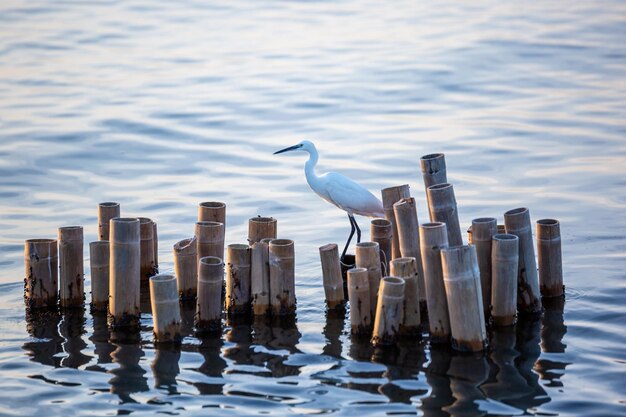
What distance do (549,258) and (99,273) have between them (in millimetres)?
4778

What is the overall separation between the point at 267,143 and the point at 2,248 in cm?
721

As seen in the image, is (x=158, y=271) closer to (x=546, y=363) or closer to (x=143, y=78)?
(x=546, y=363)

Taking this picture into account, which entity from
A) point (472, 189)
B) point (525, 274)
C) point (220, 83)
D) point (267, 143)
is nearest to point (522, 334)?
point (525, 274)

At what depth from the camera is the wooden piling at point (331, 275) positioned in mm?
10759

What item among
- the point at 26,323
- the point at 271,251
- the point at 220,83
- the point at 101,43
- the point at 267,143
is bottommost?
the point at 26,323

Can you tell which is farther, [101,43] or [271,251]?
[101,43]

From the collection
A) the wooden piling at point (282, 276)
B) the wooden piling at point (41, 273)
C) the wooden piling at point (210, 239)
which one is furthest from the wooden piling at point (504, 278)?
the wooden piling at point (41, 273)

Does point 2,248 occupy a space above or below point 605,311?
above

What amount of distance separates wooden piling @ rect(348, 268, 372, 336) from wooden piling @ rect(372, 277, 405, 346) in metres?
0.20

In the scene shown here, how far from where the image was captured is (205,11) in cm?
3378

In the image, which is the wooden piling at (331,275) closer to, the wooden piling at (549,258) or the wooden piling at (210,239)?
the wooden piling at (210,239)

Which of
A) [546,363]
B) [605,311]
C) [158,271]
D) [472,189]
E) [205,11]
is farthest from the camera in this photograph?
[205,11]

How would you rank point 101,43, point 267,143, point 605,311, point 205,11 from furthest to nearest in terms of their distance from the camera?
point 205,11
point 101,43
point 267,143
point 605,311

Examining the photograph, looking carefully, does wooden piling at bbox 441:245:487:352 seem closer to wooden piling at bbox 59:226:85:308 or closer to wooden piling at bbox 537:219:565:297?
wooden piling at bbox 537:219:565:297
